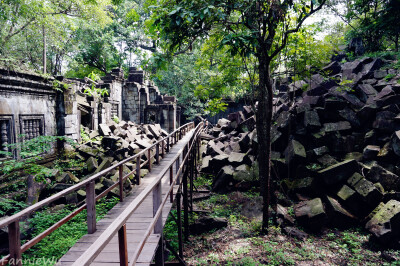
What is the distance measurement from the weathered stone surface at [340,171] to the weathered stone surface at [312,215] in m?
0.98

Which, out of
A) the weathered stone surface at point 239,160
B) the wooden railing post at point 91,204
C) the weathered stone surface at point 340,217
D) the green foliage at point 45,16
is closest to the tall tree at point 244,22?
the weathered stone surface at point 340,217

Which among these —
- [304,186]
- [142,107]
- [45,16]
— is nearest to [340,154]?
[304,186]

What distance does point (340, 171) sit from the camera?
6.88m

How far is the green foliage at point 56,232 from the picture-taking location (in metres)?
5.27

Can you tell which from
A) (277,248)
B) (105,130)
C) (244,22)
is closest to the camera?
(277,248)

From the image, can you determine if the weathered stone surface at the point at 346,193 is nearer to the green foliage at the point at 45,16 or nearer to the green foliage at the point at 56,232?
the green foliage at the point at 56,232

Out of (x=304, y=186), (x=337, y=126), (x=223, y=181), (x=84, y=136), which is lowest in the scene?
(x=223, y=181)

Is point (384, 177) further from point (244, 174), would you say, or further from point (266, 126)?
point (244, 174)

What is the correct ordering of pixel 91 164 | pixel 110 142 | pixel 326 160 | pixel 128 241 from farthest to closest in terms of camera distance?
pixel 110 142 → pixel 91 164 → pixel 326 160 → pixel 128 241

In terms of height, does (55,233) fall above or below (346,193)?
below

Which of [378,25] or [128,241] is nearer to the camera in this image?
[128,241]

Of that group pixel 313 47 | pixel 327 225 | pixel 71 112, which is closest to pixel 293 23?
pixel 313 47

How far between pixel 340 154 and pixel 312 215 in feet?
10.1

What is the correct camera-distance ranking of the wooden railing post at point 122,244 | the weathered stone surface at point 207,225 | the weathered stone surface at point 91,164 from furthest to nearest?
1. the weathered stone surface at point 91,164
2. the weathered stone surface at point 207,225
3. the wooden railing post at point 122,244
